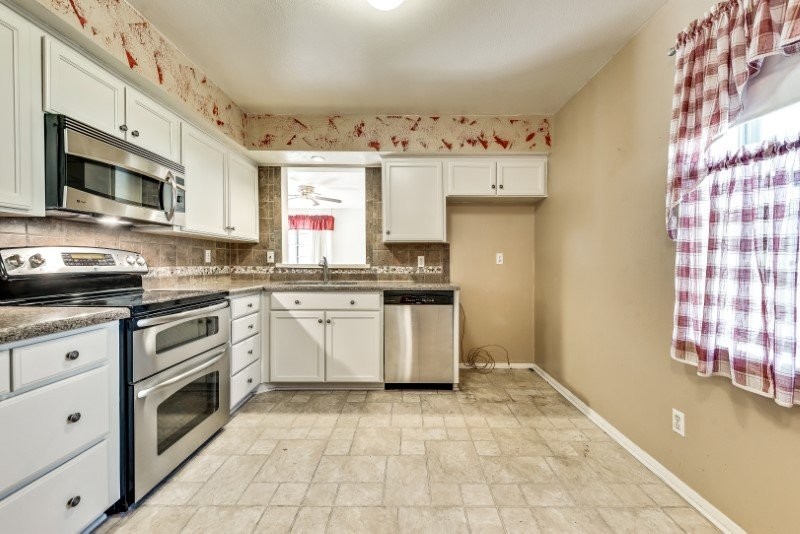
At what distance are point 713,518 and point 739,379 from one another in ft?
2.11

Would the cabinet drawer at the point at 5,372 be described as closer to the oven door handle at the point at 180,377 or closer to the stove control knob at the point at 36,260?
the oven door handle at the point at 180,377

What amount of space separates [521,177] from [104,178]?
2.92 meters

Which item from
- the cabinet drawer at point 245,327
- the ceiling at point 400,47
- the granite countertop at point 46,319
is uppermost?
the ceiling at point 400,47

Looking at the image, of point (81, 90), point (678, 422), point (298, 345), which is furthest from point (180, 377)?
point (678, 422)

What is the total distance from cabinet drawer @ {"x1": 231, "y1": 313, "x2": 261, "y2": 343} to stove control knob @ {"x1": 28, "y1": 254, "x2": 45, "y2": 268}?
1.02 meters

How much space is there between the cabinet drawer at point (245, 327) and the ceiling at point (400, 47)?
5.69ft

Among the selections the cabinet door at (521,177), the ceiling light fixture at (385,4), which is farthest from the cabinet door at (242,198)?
the cabinet door at (521,177)

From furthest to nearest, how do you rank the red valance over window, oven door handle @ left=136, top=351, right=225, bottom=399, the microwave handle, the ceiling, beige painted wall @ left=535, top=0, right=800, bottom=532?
the red valance over window < the microwave handle < the ceiling < oven door handle @ left=136, top=351, right=225, bottom=399 < beige painted wall @ left=535, top=0, right=800, bottom=532

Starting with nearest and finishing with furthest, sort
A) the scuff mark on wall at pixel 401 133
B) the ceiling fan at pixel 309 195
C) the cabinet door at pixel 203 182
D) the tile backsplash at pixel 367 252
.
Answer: the cabinet door at pixel 203 182 < the scuff mark on wall at pixel 401 133 < the tile backsplash at pixel 367 252 < the ceiling fan at pixel 309 195

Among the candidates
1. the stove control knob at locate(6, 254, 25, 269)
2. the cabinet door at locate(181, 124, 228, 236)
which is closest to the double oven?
the stove control knob at locate(6, 254, 25, 269)

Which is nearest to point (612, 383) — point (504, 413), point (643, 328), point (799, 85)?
point (643, 328)

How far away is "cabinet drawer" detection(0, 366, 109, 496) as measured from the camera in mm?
1013

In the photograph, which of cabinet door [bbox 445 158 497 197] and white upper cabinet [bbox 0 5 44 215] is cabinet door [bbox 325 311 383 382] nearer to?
cabinet door [bbox 445 158 497 197]

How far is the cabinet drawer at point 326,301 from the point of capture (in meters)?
2.80
